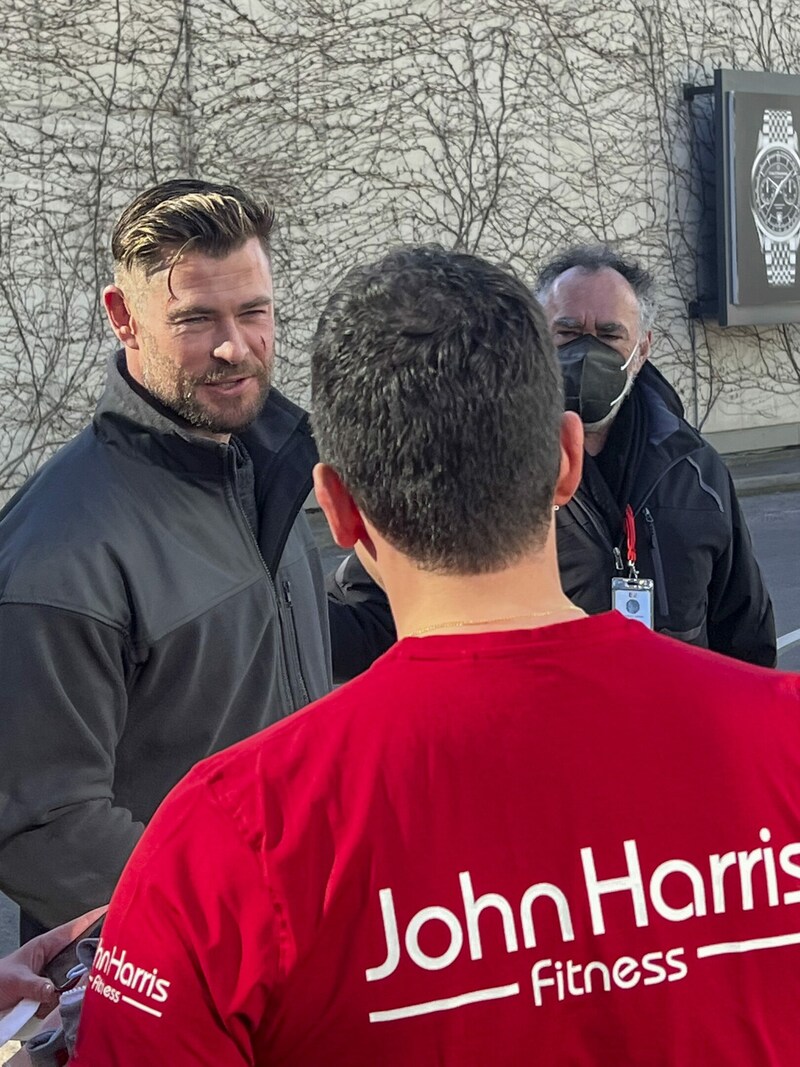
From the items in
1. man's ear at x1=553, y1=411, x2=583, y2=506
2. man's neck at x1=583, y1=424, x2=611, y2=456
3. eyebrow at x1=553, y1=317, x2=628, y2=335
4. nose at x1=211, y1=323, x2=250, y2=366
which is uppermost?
nose at x1=211, y1=323, x2=250, y2=366

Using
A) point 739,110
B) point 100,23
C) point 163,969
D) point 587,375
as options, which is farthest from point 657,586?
point 739,110

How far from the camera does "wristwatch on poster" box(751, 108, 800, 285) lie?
1360 centimetres

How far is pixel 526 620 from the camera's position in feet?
3.97

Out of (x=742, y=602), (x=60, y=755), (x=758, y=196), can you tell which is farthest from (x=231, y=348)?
(x=758, y=196)

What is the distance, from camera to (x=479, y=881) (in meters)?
1.12

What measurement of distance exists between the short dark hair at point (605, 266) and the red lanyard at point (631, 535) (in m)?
0.59

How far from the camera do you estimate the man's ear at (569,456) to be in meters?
1.29

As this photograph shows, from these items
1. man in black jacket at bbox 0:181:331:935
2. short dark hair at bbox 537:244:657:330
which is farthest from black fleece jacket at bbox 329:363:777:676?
man in black jacket at bbox 0:181:331:935

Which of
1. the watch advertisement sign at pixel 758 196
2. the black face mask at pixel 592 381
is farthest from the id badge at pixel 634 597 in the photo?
the watch advertisement sign at pixel 758 196

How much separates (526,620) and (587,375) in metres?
2.06

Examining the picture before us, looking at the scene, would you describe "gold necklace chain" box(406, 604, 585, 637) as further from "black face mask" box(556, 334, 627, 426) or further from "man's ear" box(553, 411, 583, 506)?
"black face mask" box(556, 334, 627, 426)

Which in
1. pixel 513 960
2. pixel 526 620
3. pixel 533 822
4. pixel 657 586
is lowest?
pixel 657 586

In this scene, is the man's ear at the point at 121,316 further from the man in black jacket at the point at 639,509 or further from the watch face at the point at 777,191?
the watch face at the point at 777,191

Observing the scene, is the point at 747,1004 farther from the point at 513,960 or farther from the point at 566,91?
the point at 566,91
